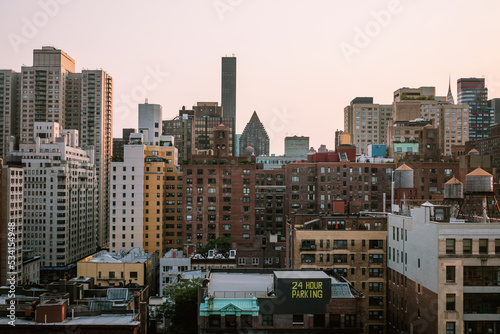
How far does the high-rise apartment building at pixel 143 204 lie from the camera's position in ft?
398

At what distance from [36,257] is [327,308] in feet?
350

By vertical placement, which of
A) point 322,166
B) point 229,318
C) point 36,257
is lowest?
point 36,257

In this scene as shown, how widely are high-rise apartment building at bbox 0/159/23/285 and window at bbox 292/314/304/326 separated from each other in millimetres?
82734

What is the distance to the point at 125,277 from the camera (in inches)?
3711

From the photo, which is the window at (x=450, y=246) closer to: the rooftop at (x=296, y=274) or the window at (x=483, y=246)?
the window at (x=483, y=246)

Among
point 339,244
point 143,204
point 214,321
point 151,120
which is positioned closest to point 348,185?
point 143,204

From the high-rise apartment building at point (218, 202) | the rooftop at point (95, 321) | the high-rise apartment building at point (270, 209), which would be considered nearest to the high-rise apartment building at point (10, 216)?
the high-rise apartment building at point (218, 202)

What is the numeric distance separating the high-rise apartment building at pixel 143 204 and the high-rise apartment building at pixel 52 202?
98.2 ft

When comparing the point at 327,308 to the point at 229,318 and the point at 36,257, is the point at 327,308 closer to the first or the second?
the point at 229,318

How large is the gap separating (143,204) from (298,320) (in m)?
78.0

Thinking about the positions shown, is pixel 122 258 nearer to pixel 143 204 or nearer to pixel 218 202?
pixel 143 204

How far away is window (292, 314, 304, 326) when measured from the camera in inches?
1975

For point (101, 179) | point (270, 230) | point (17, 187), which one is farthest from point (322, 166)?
point (101, 179)

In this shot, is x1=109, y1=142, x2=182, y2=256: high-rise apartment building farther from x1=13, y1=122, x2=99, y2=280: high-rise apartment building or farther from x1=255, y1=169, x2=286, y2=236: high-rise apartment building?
x1=13, y1=122, x2=99, y2=280: high-rise apartment building
